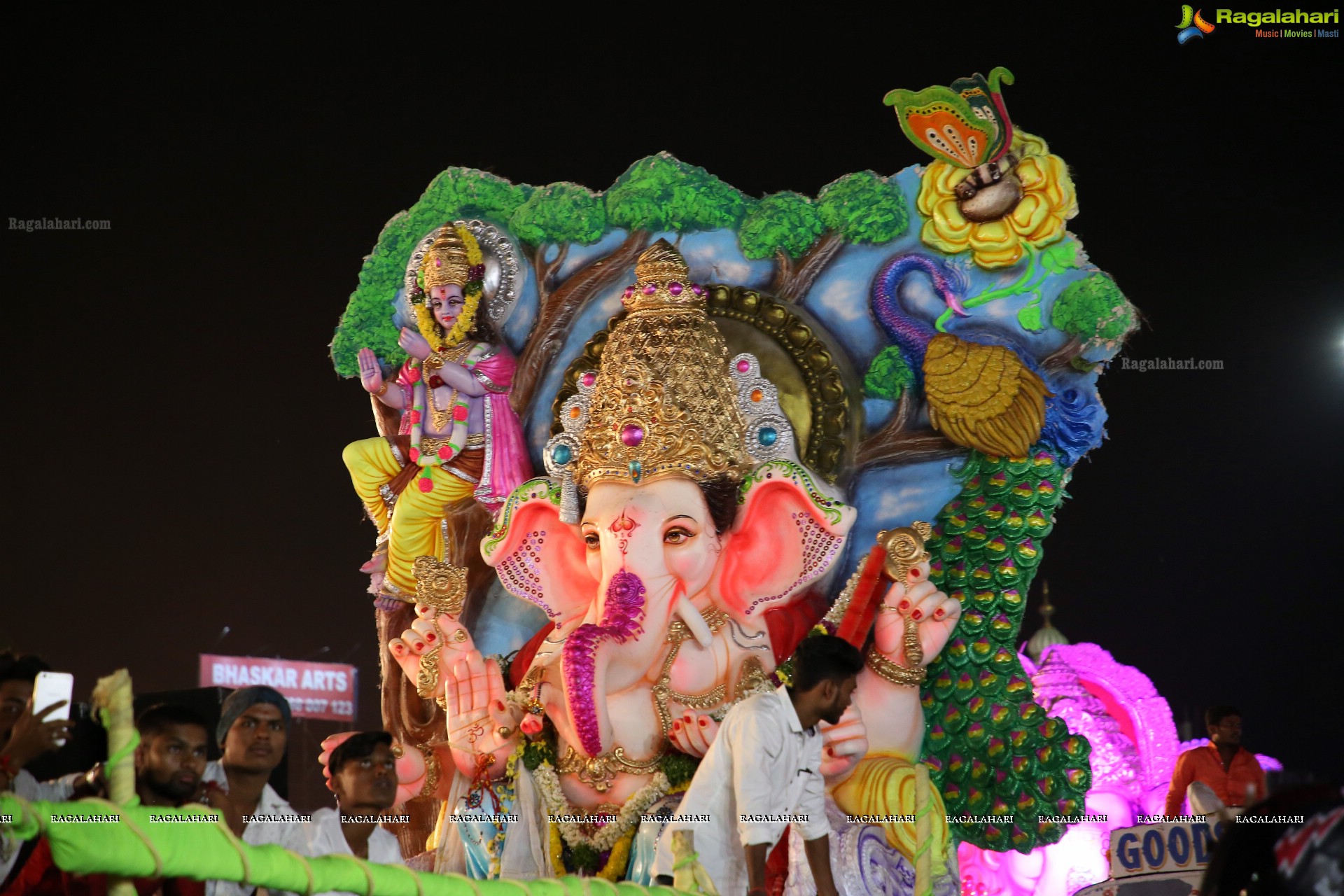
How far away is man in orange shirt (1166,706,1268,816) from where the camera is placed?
6906 millimetres

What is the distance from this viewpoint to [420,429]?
26.9ft

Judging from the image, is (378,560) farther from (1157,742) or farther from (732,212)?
(1157,742)

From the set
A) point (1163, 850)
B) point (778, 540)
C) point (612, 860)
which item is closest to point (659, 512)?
point (778, 540)

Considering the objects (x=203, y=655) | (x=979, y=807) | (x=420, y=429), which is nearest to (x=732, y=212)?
(x=420, y=429)

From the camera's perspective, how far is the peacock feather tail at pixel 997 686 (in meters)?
6.95

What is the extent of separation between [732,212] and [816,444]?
135 centimetres

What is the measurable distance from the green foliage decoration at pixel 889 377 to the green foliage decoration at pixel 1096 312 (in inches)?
30.1

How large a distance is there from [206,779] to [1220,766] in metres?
4.61

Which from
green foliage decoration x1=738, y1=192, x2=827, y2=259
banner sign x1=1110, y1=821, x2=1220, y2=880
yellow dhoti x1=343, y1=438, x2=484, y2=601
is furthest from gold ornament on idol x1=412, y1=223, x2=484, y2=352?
banner sign x1=1110, y1=821, x2=1220, y2=880

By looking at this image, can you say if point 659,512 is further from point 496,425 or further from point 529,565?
point 496,425

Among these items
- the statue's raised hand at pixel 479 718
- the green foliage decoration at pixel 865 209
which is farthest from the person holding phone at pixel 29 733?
the green foliage decoration at pixel 865 209

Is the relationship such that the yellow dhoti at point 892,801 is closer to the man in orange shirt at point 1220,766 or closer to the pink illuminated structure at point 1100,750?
the man in orange shirt at point 1220,766

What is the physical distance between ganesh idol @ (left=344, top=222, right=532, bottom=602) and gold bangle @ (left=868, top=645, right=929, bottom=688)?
2233 millimetres

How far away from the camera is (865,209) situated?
7766 mm
